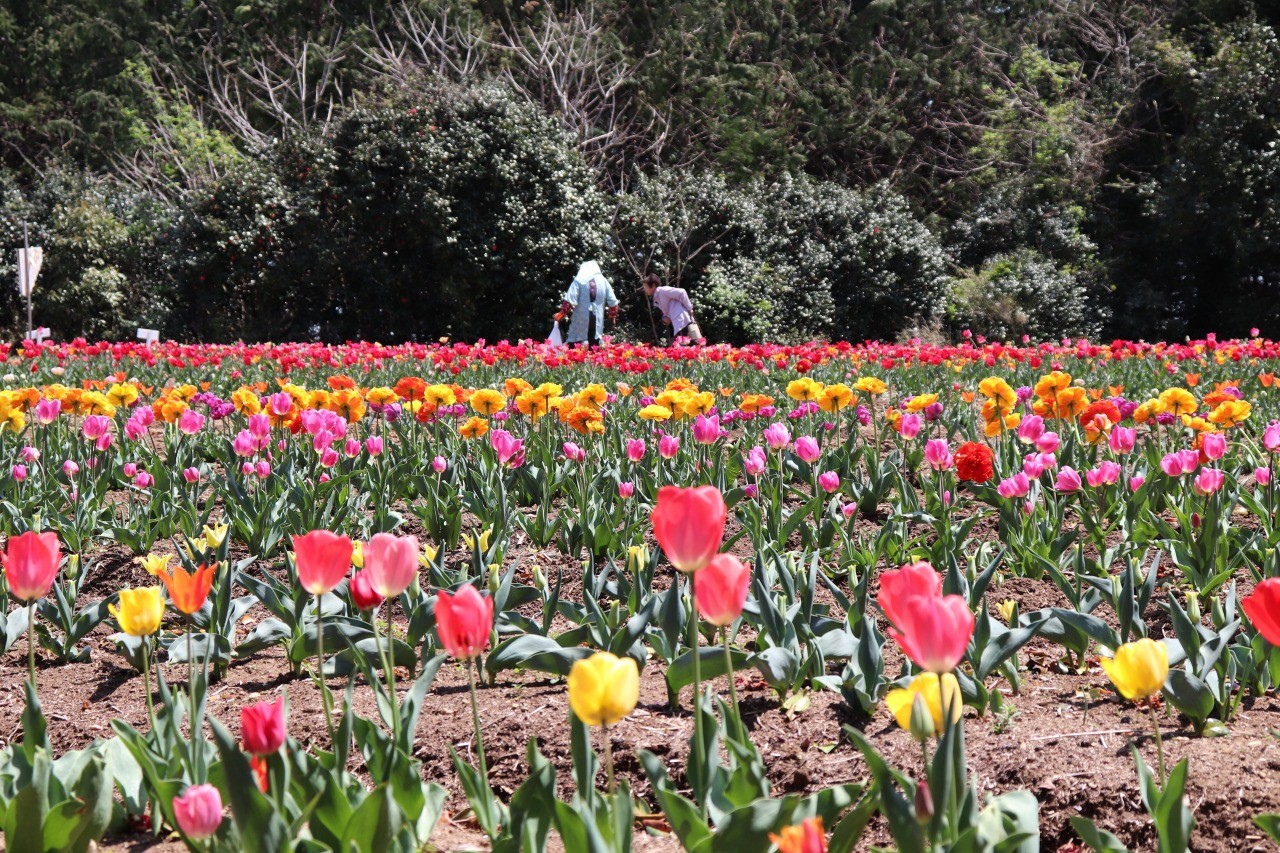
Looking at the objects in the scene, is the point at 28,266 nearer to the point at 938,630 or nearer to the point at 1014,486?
the point at 1014,486

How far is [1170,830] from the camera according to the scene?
125 cm

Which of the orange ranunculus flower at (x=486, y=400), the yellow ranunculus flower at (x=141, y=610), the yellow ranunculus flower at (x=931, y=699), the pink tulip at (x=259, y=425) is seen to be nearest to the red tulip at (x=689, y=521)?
the yellow ranunculus flower at (x=931, y=699)

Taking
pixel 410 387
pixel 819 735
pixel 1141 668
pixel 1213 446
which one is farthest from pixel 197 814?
pixel 410 387

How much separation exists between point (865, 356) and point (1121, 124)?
1695 cm

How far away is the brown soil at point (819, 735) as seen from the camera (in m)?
1.66

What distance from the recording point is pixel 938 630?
3.49ft

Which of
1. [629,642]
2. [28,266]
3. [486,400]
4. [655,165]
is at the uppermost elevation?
[655,165]

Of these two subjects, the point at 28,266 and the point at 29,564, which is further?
the point at 28,266

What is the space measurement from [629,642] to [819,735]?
0.40 metres

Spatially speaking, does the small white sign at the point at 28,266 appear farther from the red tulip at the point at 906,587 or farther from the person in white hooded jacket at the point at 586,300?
the red tulip at the point at 906,587

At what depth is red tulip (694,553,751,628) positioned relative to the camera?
1.21 meters

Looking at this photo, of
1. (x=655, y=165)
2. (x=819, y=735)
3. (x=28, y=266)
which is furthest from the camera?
(x=655, y=165)

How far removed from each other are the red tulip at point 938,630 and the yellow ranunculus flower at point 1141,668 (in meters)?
0.28

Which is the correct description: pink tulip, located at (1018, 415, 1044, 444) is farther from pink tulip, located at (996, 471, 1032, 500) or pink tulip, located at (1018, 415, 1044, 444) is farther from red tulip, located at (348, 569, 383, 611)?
red tulip, located at (348, 569, 383, 611)
